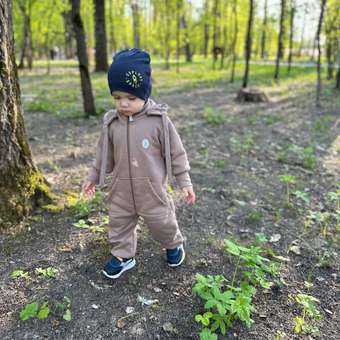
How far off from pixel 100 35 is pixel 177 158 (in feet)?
52.4

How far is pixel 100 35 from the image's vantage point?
55.1ft

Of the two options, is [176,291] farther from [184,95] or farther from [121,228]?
[184,95]

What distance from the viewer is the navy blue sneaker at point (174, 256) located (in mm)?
2962

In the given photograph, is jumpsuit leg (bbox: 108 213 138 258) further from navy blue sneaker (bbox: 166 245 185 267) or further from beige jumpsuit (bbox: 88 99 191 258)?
navy blue sneaker (bbox: 166 245 185 267)

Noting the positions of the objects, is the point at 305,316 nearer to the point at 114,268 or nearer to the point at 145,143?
the point at 114,268

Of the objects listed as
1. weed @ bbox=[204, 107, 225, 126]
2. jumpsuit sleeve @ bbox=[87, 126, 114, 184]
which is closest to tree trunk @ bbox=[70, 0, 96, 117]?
weed @ bbox=[204, 107, 225, 126]

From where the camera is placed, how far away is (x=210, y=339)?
7.04 ft

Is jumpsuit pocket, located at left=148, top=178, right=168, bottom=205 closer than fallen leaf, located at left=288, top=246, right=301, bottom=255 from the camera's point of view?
Yes

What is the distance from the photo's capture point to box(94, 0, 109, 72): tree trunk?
633 inches

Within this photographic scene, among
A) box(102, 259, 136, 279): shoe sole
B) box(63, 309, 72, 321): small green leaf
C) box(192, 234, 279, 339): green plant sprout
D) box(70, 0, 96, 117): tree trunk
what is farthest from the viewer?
box(70, 0, 96, 117): tree trunk

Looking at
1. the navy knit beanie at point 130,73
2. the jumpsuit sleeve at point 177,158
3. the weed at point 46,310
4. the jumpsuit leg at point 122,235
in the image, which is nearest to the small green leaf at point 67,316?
the weed at point 46,310

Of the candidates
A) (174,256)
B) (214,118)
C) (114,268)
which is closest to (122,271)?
(114,268)

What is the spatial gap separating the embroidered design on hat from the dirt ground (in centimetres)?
157

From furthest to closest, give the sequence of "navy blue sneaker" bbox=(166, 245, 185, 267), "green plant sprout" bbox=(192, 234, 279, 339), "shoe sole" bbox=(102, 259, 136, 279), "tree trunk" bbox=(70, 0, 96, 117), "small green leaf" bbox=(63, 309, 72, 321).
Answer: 1. "tree trunk" bbox=(70, 0, 96, 117)
2. "navy blue sneaker" bbox=(166, 245, 185, 267)
3. "shoe sole" bbox=(102, 259, 136, 279)
4. "small green leaf" bbox=(63, 309, 72, 321)
5. "green plant sprout" bbox=(192, 234, 279, 339)
